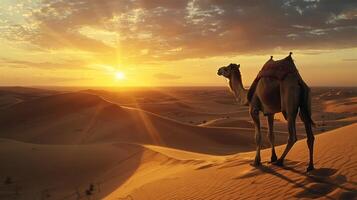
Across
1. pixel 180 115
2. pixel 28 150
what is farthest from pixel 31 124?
pixel 180 115

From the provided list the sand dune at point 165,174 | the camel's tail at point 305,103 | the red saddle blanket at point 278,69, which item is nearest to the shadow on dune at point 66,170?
the sand dune at point 165,174

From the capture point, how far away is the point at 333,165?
7441mm

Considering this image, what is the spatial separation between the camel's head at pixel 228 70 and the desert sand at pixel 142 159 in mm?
2422

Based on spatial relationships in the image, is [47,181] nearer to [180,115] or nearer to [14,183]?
[14,183]

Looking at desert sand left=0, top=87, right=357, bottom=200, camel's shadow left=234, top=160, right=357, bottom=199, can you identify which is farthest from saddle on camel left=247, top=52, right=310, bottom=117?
desert sand left=0, top=87, right=357, bottom=200

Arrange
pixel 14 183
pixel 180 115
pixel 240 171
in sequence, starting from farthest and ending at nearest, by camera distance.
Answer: pixel 180 115
pixel 14 183
pixel 240 171

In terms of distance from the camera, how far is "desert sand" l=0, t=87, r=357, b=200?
24.2 ft

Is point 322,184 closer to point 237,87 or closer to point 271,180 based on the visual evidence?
point 271,180

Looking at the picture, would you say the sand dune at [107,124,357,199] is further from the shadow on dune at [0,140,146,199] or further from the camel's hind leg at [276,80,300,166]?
the shadow on dune at [0,140,146,199]

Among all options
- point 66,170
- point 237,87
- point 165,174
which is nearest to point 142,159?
point 66,170

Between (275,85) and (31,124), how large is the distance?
28758 millimetres

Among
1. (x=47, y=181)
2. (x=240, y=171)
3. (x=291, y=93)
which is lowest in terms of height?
(x=47, y=181)

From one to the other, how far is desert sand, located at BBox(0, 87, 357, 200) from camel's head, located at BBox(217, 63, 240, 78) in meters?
2.42

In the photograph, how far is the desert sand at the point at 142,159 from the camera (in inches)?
291
